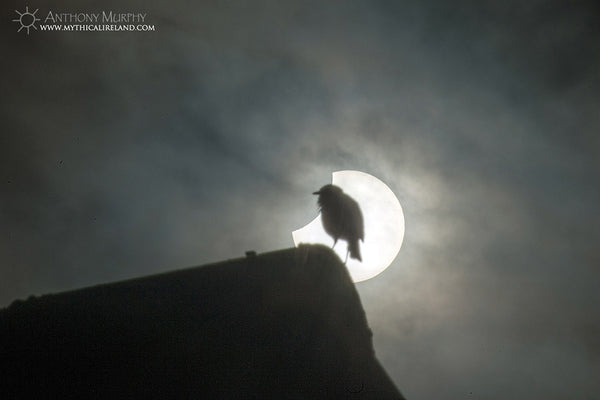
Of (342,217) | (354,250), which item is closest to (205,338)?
(342,217)

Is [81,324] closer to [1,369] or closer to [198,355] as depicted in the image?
[1,369]

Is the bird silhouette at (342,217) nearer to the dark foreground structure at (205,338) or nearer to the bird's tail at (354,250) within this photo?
the bird's tail at (354,250)

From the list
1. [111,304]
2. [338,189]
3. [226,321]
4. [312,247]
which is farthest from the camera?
[338,189]

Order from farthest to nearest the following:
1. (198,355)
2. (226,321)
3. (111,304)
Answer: (111,304), (226,321), (198,355)

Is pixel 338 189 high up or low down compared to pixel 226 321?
up

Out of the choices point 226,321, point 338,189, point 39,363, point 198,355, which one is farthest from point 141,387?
point 338,189

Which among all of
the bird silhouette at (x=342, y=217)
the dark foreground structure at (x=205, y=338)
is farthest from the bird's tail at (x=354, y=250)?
the dark foreground structure at (x=205, y=338)

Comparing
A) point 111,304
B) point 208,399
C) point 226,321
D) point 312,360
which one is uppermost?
point 111,304
